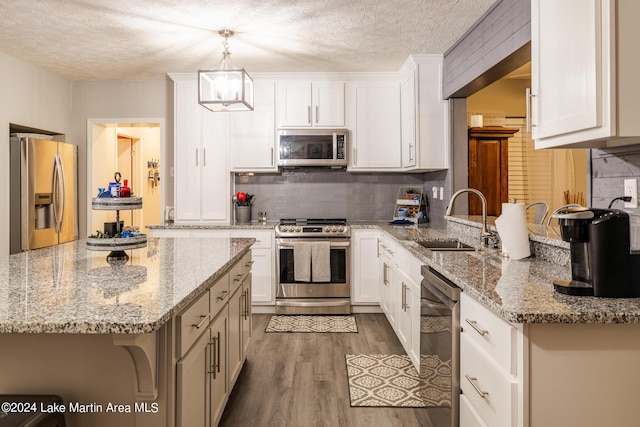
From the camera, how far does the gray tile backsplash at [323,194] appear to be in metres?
5.10

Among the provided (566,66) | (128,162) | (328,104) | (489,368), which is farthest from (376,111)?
(128,162)

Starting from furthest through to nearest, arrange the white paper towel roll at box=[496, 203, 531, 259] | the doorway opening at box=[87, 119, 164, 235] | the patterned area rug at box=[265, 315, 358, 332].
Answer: the doorway opening at box=[87, 119, 164, 235] → the patterned area rug at box=[265, 315, 358, 332] → the white paper towel roll at box=[496, 203, 531, 259]

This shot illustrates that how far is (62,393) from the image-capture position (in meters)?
1.41

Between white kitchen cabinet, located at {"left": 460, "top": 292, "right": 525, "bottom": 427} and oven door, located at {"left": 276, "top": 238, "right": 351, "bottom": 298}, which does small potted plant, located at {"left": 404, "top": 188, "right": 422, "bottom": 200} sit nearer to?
oven door, located at {"left": 276, "top": 238, "right": 351, "bottom": 298}

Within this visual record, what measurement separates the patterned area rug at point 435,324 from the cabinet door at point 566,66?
89 centimetres

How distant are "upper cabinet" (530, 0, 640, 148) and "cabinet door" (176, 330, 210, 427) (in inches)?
64.5

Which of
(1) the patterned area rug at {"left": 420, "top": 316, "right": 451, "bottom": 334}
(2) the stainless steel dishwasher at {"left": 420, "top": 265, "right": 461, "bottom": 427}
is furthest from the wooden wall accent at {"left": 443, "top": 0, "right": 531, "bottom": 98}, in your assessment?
(1) the patterned area rug at {"left": 420, "top": 316, "right": 451, "bottom": 334}

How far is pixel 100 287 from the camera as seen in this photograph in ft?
5.27

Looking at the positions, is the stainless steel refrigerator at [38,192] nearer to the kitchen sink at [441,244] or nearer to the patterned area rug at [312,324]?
the patterned area rug at [312,324]

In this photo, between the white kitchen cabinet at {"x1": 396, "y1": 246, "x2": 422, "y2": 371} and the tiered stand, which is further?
the white kitchen cabinet at {"x1": 396, "y1": 246, "x2": 422, "y2": 371}

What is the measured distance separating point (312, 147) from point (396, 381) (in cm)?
256

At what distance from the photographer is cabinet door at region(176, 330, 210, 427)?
1505 mm

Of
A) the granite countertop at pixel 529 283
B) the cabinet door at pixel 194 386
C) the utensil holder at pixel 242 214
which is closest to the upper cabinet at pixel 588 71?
the granite countertop at pixel 529 283

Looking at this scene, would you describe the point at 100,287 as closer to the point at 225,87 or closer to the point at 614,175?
the point at 225,87
